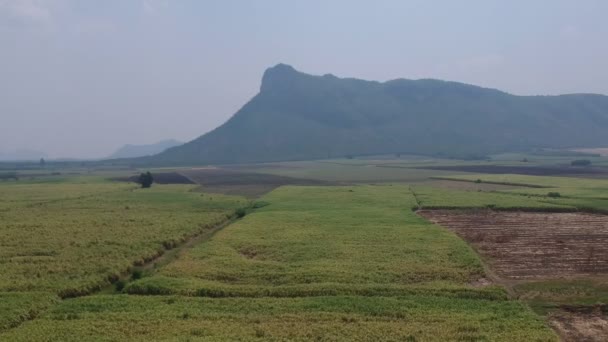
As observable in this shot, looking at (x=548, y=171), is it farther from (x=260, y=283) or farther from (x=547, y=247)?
(x=260, y=283)

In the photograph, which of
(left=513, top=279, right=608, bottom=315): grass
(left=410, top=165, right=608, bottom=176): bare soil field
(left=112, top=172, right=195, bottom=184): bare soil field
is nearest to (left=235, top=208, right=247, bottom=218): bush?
(left=513, top=279, right=608, bottom=315): grass

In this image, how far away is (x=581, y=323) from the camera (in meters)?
23.8

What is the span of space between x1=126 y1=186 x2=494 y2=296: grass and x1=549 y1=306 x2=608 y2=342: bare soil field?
18.5ft

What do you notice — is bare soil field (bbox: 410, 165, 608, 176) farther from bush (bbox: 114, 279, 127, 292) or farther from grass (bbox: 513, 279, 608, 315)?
bush (bbox: 114, 279, 127, 292)

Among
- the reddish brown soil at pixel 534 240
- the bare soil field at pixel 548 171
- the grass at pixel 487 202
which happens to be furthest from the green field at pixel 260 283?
the bare soil field at pixel 548 171

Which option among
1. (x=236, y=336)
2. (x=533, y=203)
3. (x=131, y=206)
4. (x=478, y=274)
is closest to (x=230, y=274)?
(x=236, y=336)

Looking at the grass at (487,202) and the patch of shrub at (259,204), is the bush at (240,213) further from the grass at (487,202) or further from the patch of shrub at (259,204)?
the grass at (487,202)

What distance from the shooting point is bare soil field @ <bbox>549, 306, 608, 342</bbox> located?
22.2 metres

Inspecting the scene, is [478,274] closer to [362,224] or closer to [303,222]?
[362,224]

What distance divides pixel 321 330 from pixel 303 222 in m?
31.7

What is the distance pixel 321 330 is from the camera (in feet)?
71.6

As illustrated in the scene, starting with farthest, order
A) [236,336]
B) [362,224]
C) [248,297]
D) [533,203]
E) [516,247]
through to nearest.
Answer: [533,203]
[362,224]
[516,247]
[248,297]
[236,336]

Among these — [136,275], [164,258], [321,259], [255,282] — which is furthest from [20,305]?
[321,259]

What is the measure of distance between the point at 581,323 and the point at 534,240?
21.7 metres
